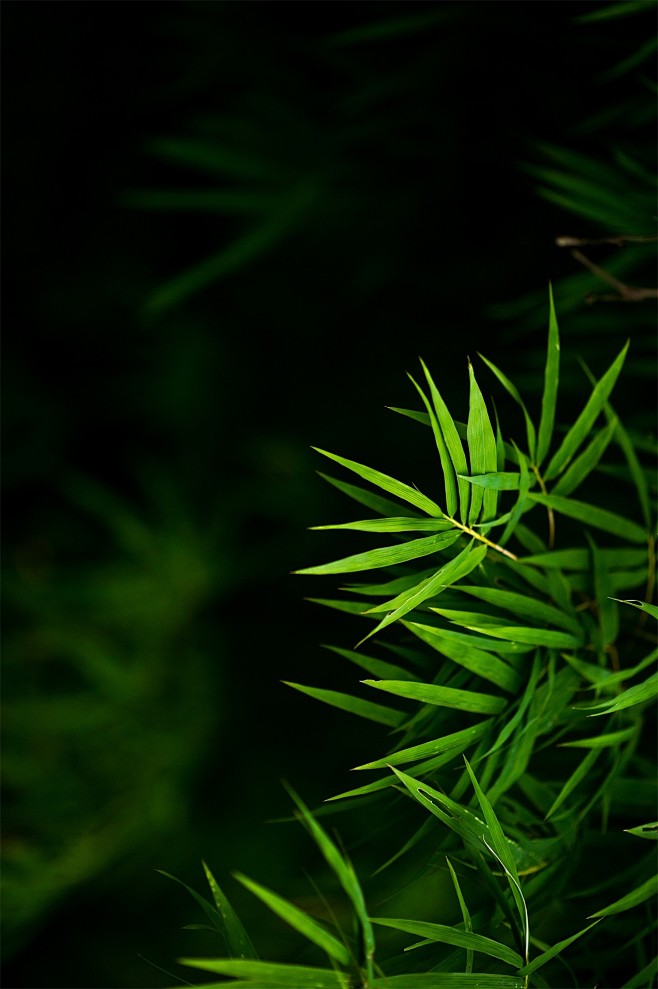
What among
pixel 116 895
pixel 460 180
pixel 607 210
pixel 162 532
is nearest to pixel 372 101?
pixel 460 180

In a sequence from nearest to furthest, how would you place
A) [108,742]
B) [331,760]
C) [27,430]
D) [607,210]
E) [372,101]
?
[607,210] → [372,101] → [331,760] → [108,742] → [27,430]

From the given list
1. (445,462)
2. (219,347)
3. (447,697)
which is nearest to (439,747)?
(447,697)

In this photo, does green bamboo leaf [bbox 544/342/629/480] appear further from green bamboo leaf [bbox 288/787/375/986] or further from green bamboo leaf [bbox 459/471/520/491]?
green bamboo leaf [bbox 288/787/375/986]

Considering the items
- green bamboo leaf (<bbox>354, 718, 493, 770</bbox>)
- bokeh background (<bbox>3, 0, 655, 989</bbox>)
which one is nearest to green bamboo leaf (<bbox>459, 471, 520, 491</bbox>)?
green bamboo leaf (<bbox>354, 718, 493, 770</bbox>)

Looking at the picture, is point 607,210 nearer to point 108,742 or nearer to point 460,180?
point 460,180

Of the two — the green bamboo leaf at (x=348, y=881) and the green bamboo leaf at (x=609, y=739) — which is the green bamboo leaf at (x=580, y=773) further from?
the green bamboo leaf at (x=348, y=881)

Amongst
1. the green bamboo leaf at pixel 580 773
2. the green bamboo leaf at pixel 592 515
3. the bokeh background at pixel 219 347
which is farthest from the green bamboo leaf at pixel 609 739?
the bokeh background at pixel 219 347
